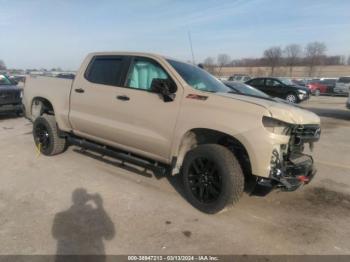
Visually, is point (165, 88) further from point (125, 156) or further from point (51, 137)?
point (51, 137)

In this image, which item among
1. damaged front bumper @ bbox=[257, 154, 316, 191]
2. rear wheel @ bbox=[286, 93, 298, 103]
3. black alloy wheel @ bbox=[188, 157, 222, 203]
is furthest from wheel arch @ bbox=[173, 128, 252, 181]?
rear wheel @ bbox=[286, 93, 298, 103]

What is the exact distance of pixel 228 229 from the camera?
3.84 m

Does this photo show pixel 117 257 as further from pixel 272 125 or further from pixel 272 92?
pixel 272 92

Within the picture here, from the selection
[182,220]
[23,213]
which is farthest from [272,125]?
[23,213]

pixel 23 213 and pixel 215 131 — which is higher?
pixel 215 131

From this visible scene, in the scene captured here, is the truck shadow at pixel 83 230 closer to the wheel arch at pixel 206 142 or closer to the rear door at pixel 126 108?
the rear door at pixel 126 108

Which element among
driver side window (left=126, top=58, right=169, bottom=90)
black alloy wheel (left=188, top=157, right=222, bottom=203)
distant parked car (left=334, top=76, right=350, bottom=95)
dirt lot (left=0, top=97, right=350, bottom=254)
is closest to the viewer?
dirt lot (left=0, top=97, right=350, bottom=254)

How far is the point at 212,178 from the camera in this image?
4074 millimetres

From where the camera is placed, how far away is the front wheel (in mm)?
3869

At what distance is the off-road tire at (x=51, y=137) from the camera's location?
6121mm

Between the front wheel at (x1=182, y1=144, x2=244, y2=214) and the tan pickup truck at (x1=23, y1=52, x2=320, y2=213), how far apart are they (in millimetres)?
12

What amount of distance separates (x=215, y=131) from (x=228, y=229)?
1186mm

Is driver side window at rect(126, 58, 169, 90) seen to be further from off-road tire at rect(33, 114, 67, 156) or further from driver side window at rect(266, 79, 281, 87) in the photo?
driver side window at rect(266, 79, 281, 87)

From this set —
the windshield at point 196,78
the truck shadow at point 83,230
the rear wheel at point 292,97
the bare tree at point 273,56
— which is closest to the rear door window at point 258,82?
the rear wheel at point 292,97
